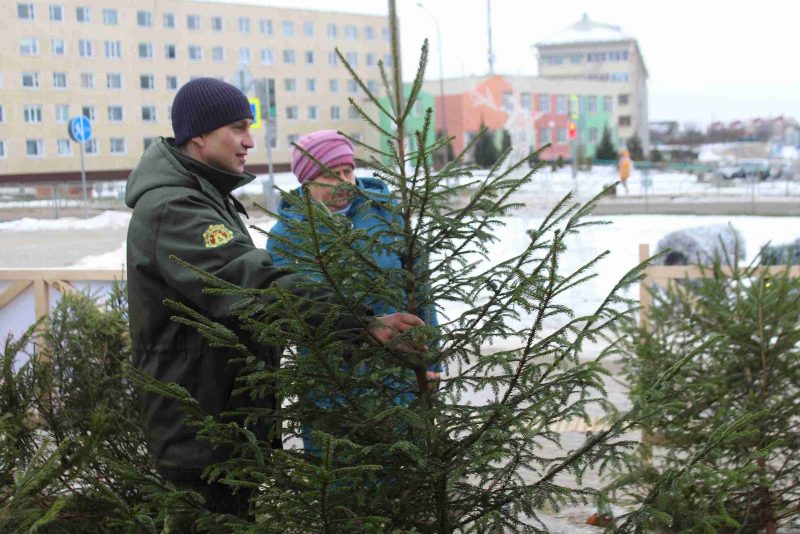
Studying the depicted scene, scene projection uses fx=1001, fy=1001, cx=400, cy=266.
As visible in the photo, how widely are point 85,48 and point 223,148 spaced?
7534mm

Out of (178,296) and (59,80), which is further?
(59,80)

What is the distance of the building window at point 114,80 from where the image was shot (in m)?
10.4

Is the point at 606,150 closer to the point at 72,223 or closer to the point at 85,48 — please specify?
the point at 72,223

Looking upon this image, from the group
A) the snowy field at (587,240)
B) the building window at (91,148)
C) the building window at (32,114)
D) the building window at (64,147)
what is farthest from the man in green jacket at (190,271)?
the building window at (91,148)

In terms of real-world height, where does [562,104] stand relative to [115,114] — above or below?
above

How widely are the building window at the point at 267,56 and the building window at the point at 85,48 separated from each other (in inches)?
153

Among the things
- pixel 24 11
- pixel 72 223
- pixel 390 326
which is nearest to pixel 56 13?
pixel 24 11

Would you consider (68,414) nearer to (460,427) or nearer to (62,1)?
(460,427)

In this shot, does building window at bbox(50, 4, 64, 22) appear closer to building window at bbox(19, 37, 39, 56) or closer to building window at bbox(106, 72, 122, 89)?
building window at bbox(19, 37, 39, 56)

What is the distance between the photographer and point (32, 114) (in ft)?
30.6

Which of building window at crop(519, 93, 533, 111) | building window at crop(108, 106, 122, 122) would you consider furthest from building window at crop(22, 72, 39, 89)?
building window at crop(519, 93, 533, 111)

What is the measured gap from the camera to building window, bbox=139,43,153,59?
10067 millimetres

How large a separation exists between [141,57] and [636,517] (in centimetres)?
951

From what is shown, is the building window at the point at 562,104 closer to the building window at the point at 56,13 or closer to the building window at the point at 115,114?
the building window at the point at 115,114
